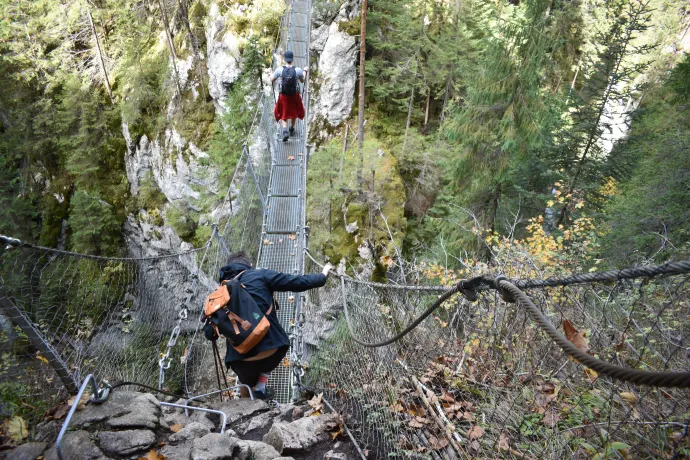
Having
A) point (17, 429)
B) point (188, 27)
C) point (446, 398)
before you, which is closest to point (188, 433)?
point (17, 429)

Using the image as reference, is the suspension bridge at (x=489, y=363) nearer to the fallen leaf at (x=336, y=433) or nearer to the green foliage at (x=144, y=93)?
the fallen leaf at (x=336, y=433)

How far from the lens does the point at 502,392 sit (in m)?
1.78

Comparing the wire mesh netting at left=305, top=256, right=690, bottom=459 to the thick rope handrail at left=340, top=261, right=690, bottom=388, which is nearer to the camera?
the thick rope handrail at left=340, top=261, right=690, bottom=388

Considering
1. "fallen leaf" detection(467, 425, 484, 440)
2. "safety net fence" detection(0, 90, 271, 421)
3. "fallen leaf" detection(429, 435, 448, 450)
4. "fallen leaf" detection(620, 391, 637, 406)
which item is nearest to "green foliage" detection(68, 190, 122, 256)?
"safety net fence" detection(0, 90, 271, 421)

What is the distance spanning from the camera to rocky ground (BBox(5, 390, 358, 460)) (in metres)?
1.59

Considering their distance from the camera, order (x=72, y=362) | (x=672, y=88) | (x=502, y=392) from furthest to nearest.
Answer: (x=672, y=88) < (x=72, y=362) < (x=502, y=392)

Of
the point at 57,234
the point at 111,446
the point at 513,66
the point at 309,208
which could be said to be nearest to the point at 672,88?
the point at 513,66

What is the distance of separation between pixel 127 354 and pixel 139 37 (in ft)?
36.9

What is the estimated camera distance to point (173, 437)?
6.14 feet

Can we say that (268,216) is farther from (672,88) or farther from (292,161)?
(672,88)

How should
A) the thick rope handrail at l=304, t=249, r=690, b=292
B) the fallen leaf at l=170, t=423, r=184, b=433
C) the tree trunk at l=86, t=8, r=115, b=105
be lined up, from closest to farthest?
the thick rope handrail at l=304, t=249, r=690, b=292
the fallen leaf at l=170, t=423, r=184, b=433
the tree trunk at l=86, t=8, r=115, b=105

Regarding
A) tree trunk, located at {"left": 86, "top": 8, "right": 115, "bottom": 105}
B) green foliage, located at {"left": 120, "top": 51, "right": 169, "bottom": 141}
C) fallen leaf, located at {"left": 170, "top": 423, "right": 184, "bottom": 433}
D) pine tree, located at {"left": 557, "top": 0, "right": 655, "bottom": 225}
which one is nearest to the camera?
fallen leaf, located at {"left": 170, "top": 423, "right": 184, "bottom": 433}

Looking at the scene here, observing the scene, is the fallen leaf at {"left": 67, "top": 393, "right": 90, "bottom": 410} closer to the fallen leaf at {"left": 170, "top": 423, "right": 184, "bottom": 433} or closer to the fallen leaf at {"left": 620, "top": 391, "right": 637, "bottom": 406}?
the fallen leaf at {"left": 170, "top": 423, "right": 184, "bottom": 433}

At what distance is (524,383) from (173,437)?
5.65ft
